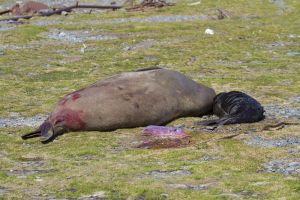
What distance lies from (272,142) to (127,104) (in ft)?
10.6

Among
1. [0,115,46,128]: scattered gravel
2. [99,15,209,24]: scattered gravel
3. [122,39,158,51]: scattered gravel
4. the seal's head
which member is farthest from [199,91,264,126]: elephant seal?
[99,15,209,24]: scattered gravel

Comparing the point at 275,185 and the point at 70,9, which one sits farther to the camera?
the point at 70,9

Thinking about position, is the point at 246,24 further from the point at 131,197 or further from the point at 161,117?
the point at 131,197

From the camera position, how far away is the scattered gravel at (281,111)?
1509 centimetres

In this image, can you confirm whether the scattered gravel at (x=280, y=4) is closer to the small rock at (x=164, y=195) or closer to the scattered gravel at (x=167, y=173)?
the scattered gravel at (x=167, y=173)

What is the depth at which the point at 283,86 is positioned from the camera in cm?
1952

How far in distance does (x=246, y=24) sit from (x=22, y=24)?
484 inches

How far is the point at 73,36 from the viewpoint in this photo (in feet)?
109

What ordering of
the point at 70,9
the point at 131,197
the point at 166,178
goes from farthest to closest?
the point at 70,9
the point at 166,178
the point at 131,197

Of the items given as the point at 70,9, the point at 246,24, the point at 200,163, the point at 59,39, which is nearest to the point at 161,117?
the point at 200,163

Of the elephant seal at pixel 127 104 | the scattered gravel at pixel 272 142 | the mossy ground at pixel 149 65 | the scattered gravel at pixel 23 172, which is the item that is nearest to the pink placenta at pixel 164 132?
the mossy ground at pixel 149 65

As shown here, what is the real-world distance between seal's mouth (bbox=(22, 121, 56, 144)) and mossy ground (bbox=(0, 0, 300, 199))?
0.59ft

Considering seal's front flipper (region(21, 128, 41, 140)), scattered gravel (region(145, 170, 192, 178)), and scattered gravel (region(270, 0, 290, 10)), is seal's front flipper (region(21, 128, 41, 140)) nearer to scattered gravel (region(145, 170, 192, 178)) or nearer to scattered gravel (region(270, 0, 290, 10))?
scattered gravel (region(145, 170, 192, 178))

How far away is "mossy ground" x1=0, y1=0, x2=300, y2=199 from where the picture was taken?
9.80 m
